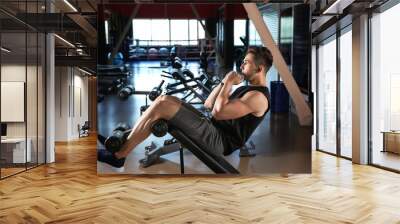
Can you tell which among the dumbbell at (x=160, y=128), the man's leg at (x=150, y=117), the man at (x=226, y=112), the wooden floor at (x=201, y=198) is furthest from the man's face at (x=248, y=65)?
the wooden floor at (x=201, y=198)

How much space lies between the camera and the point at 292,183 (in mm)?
5926

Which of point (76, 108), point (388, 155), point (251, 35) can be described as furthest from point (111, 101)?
point (76, 108)

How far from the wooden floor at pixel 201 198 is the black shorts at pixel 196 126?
2.15ft

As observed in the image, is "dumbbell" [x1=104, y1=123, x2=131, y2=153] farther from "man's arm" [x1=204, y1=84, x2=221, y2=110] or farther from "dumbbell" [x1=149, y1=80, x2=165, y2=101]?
"man's arm" [x1=204, y1=84, x2=221, y2=110]

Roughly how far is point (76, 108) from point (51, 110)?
8218 millimetres

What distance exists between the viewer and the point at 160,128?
609 cm

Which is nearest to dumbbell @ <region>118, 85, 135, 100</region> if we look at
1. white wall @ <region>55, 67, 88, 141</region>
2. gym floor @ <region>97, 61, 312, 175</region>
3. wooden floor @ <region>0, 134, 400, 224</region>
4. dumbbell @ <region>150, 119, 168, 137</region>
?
gym floor @ <region>97, 61, 312, 175</region>

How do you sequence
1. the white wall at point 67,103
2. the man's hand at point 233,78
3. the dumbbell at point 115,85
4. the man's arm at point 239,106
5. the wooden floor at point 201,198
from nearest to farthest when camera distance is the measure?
1. the wooden floor at point 201,198
2. the man's arm at point 239,106
3. the man's hand at point 233,78
4. the dumbbell at point 115,85
5. the white wall at point 67,103

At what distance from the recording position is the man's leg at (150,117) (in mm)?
6094

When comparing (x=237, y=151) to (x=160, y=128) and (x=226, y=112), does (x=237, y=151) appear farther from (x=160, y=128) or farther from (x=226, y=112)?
(x=160, y=128)

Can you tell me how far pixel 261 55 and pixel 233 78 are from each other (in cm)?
60

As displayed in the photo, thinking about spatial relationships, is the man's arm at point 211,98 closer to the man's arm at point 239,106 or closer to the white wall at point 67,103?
the man's arm at point 239,106

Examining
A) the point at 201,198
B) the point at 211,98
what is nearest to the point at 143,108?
the point at 211,98

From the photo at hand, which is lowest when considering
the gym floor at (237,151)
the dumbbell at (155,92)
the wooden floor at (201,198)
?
the wooden floor at (201,198)
